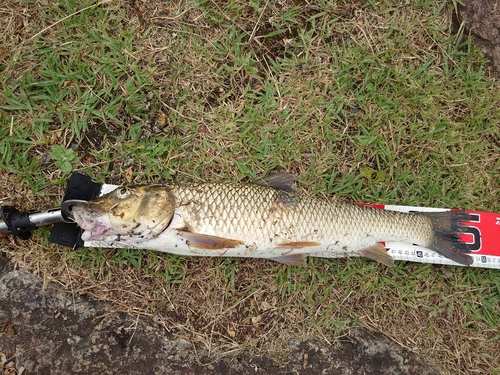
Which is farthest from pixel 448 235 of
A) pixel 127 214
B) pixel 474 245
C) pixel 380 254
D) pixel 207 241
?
pixel 127 214

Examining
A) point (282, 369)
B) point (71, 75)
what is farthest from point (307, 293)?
point (71, 75)

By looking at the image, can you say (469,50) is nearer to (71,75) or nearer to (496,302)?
(496,302)

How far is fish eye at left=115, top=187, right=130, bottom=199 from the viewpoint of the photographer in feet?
8.57

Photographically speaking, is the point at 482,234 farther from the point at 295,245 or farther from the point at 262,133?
the point at 262,133

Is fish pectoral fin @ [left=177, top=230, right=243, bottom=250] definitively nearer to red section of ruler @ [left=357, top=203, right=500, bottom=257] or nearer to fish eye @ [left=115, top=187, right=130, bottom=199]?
fish eye @ [left=115, top=187, right=130, bottom=199]

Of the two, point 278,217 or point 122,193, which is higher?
point 122,193

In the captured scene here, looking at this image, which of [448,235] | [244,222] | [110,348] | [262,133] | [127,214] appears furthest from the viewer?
[262,133]

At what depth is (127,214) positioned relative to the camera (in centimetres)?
260

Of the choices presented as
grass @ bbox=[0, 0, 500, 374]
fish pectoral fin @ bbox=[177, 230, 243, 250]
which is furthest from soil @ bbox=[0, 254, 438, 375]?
fish pectoral fin @ bbox=[177, 230, 243, 250]

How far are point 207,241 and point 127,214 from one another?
0.57 m

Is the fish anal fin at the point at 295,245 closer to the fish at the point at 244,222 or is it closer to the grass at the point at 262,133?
the fish at the point at 244,222

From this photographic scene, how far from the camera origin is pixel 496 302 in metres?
3.36

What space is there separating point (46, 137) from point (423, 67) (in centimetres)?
336

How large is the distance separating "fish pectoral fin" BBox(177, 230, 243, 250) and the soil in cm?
87
